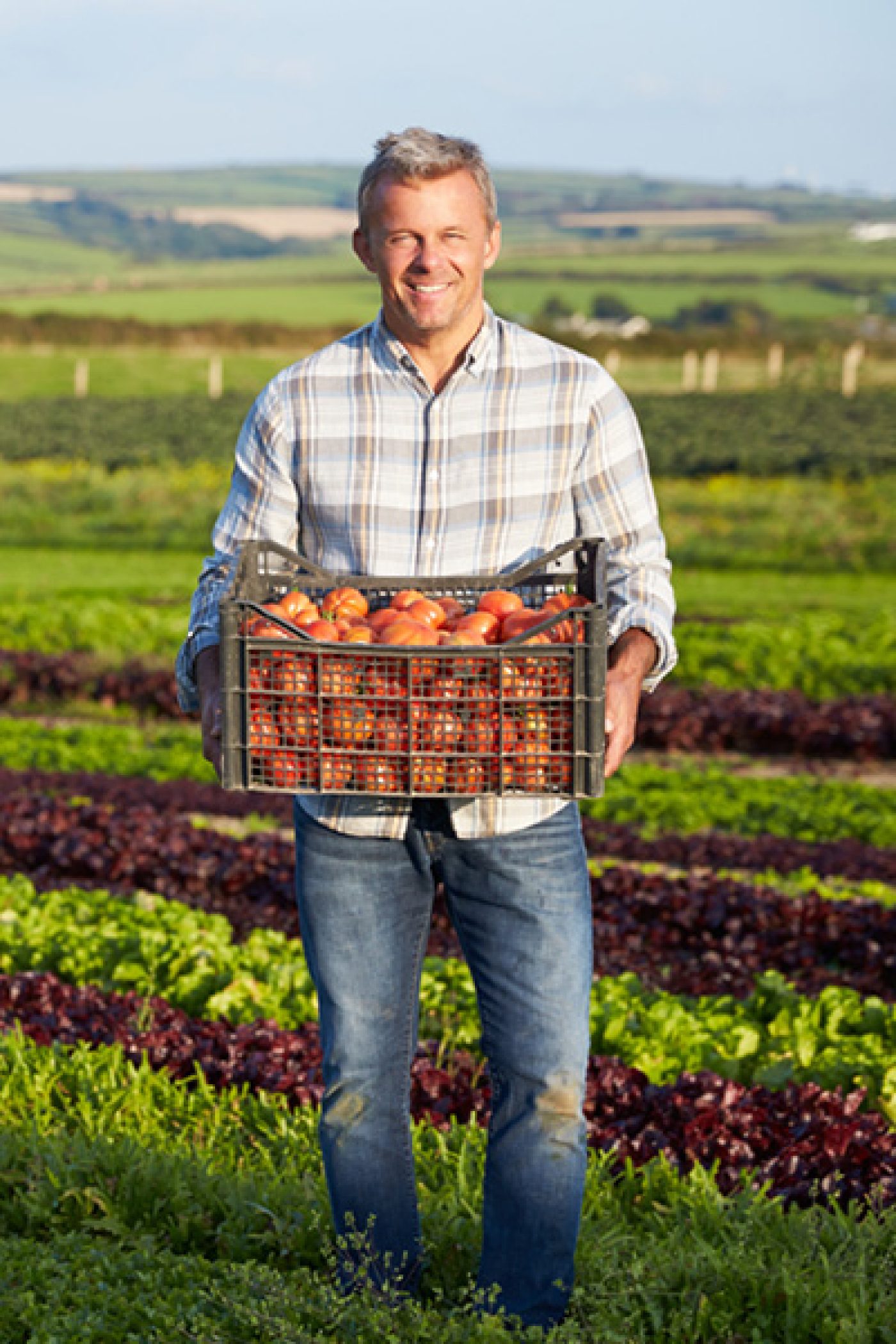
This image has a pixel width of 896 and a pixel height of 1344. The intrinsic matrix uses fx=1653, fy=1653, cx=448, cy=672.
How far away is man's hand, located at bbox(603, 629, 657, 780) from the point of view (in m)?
2.79

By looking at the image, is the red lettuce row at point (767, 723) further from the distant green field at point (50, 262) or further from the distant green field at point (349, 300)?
the distant green field at point (50, 262)

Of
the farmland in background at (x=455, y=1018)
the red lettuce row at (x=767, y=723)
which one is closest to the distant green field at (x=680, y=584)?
the farmland in background at (x=455, y=1018)

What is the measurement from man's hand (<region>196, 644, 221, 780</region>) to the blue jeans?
0.89 ft

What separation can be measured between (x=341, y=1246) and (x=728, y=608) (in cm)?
1623

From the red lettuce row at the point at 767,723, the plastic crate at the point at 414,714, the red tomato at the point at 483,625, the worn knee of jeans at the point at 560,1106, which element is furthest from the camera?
the red lettuce row at the point at 767,723

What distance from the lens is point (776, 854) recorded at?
910 centimetres

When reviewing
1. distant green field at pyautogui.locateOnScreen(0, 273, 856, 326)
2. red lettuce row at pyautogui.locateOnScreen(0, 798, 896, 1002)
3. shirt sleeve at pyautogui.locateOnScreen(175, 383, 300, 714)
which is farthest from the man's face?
distant green field at pyautogui.locateOnScreen(0, 273, 856, 326)

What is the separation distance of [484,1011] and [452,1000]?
8.70ft

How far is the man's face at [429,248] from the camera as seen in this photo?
9.57ft

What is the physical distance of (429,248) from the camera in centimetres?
291

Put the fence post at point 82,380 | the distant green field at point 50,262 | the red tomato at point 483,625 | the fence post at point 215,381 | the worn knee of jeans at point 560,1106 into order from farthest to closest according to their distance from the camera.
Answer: the distant green field at point 50,262
the fence post at point 82,380
the fence post at point 215,381
the worn knee of jeans at point 560,1106
the red tomato at point 483,625

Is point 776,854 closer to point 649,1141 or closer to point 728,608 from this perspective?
point 649,1141

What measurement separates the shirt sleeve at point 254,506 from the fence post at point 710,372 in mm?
43835

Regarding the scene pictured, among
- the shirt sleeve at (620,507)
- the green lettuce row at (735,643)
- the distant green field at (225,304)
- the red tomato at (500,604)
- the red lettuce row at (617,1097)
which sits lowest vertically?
the green lettuce row at (735,643)
